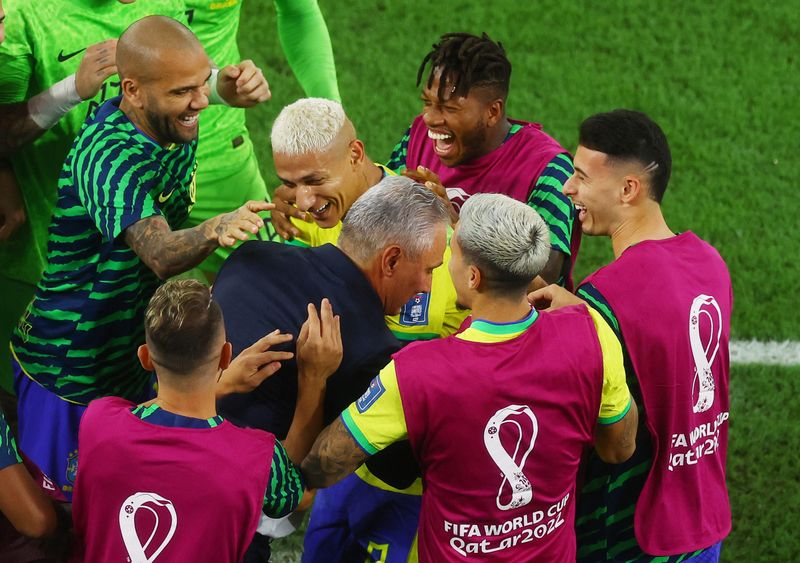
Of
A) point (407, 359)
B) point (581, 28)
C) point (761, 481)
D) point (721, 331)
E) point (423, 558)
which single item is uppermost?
point (407, 359)

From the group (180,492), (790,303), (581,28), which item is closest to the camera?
(180,492)

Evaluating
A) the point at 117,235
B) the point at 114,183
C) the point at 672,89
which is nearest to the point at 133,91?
the point at 114,183

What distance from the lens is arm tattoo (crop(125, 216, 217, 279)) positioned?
356 cm

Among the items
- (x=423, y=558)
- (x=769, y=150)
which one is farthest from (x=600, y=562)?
(x=769, y=150)

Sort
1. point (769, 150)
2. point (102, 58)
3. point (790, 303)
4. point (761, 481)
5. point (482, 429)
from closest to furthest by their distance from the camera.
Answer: point (482, 429) → point (102, 58) → point (761, 481) → point (790, 303) → point (769, 150)

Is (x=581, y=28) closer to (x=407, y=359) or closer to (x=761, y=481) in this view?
(x=761, y=481)

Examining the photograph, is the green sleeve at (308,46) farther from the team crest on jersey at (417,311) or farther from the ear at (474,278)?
the ear at (474,278)

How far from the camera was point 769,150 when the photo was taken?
25.5 feet

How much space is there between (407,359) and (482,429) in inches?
10.6

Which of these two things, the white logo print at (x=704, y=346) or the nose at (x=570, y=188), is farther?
the nose at (x=570, y=188)

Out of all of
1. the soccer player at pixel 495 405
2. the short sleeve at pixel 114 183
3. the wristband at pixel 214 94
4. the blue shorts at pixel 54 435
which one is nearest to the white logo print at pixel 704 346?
the soccer player at pixel 495 405

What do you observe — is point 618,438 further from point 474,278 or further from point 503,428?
point 474,278

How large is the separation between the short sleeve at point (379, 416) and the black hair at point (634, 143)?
3.73 ft

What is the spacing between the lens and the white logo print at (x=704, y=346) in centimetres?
346
